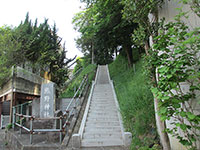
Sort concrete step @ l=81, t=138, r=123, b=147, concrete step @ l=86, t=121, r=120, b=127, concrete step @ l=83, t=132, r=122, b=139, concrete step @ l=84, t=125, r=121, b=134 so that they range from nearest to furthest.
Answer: concrete step @ l=81, t=138, r=123, b=147
concrete step @ l=83, t=132, r=122, b=139
concrete step @ l=84, t=125, r=121, b=134
concrete step @ l=86, t=121, r=120, b=127

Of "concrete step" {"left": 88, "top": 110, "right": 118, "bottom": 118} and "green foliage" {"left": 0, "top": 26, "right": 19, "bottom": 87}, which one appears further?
"green foliage" {"left": 0, "top": 26, "right": 19, "bottom": 87}

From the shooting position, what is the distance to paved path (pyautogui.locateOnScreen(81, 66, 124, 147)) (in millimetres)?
4926

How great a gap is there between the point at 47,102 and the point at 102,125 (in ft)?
12.3

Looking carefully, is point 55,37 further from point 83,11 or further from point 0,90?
point 83,11

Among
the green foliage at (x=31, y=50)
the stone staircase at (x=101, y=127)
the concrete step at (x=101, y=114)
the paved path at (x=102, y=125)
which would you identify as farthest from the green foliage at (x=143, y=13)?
the green foliage at (x=31, y=50)

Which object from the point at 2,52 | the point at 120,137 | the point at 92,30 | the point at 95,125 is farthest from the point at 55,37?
the point at 120,137

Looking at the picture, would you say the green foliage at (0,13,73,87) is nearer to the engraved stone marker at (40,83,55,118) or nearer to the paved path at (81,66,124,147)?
the engraved stone marker at (40,83,55,118)

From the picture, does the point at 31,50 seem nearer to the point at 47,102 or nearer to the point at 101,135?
the point at 47,102

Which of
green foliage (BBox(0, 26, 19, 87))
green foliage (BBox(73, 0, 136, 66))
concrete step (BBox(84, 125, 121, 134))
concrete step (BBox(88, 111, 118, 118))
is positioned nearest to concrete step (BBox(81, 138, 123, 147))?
concrete step (BBox(84, 125, 121, 134))

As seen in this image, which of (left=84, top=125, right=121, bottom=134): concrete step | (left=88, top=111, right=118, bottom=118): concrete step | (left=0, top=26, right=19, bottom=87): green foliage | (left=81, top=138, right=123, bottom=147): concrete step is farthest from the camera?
(left=0, top=26, right=19, bottom=87): green foliage

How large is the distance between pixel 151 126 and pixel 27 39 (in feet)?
40.0

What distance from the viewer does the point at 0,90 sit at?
11.6 m

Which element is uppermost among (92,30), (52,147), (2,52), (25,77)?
(92,30)

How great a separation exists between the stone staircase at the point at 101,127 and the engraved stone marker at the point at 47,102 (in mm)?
2190
